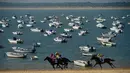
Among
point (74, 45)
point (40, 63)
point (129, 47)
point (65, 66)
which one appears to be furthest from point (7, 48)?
point (65, 66)

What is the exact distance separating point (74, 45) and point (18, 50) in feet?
28.6

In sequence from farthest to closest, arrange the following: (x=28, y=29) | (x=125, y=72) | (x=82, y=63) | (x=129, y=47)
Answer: (x=28, y=29) < (x=129, y=47) < (x=82, y=63) < (x=125, y=72)

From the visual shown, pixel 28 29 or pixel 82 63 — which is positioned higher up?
pixel 82 63

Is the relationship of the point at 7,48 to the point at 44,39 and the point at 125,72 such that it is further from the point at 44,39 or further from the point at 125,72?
the point at 125,72

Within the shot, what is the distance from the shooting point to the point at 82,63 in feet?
109

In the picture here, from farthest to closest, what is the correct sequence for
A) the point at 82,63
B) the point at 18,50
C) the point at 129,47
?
the point at 129,47 → the point at 18,50 → the point at 82,63

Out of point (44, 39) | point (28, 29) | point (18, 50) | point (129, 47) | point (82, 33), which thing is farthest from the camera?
point (28, 29)

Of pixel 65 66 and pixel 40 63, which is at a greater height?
pixel 65 66

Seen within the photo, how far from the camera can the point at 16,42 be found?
5025 centimetres

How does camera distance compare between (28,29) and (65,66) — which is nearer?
(65,66)

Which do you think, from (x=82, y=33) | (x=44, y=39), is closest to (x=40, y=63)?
(x=44, y=39)

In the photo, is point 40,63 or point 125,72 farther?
point 40,63

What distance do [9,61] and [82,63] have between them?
8.17m

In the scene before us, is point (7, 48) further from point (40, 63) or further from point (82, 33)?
point (82, 33)
